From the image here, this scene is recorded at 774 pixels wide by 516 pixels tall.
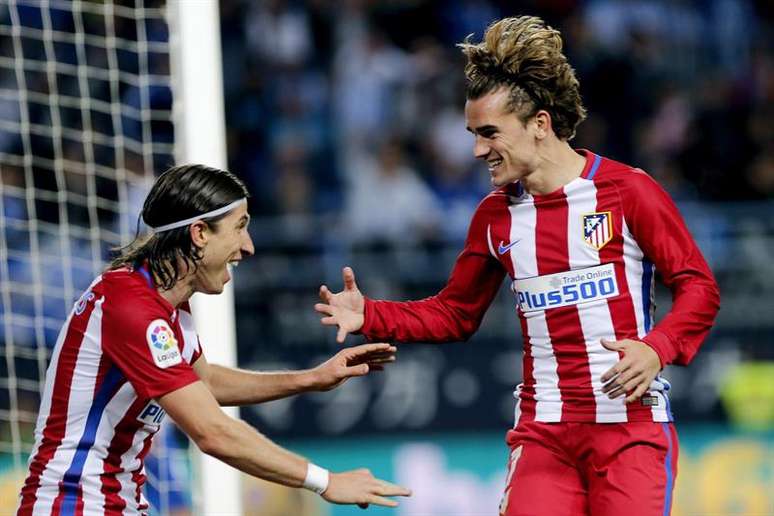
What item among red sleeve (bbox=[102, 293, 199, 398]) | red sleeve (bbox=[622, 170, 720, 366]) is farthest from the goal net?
red sleeve (bbox=[622, 170, 720, 366])

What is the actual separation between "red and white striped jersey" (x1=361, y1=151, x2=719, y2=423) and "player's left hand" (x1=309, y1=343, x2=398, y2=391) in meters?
0.48

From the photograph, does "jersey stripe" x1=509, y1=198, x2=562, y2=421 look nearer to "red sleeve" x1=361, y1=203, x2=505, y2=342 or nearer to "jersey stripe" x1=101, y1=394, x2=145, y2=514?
"red sleeve" x1=361, y1=203, x2=505, y2=342

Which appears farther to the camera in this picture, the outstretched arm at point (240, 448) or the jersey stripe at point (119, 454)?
the jersey stripe at point (119, 454)

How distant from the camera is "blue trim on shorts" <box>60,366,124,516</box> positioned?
4.12m

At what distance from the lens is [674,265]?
4.34 metres

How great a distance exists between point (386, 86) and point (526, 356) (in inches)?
275

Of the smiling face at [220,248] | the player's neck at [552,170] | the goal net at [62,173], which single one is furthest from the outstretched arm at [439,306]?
the goal net at [62,173]

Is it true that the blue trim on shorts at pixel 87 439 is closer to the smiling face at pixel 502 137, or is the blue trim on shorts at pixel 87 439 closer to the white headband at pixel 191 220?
the white headband at pixel 191 220

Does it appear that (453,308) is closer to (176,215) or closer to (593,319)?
(593,319)

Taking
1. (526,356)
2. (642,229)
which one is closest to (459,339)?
(526,356)

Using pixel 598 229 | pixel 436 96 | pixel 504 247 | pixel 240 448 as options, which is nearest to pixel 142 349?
pixel 240 448

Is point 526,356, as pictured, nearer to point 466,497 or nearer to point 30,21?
point 466,497

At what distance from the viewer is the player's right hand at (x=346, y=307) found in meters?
4.70

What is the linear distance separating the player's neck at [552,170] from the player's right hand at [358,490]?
3.75ft
